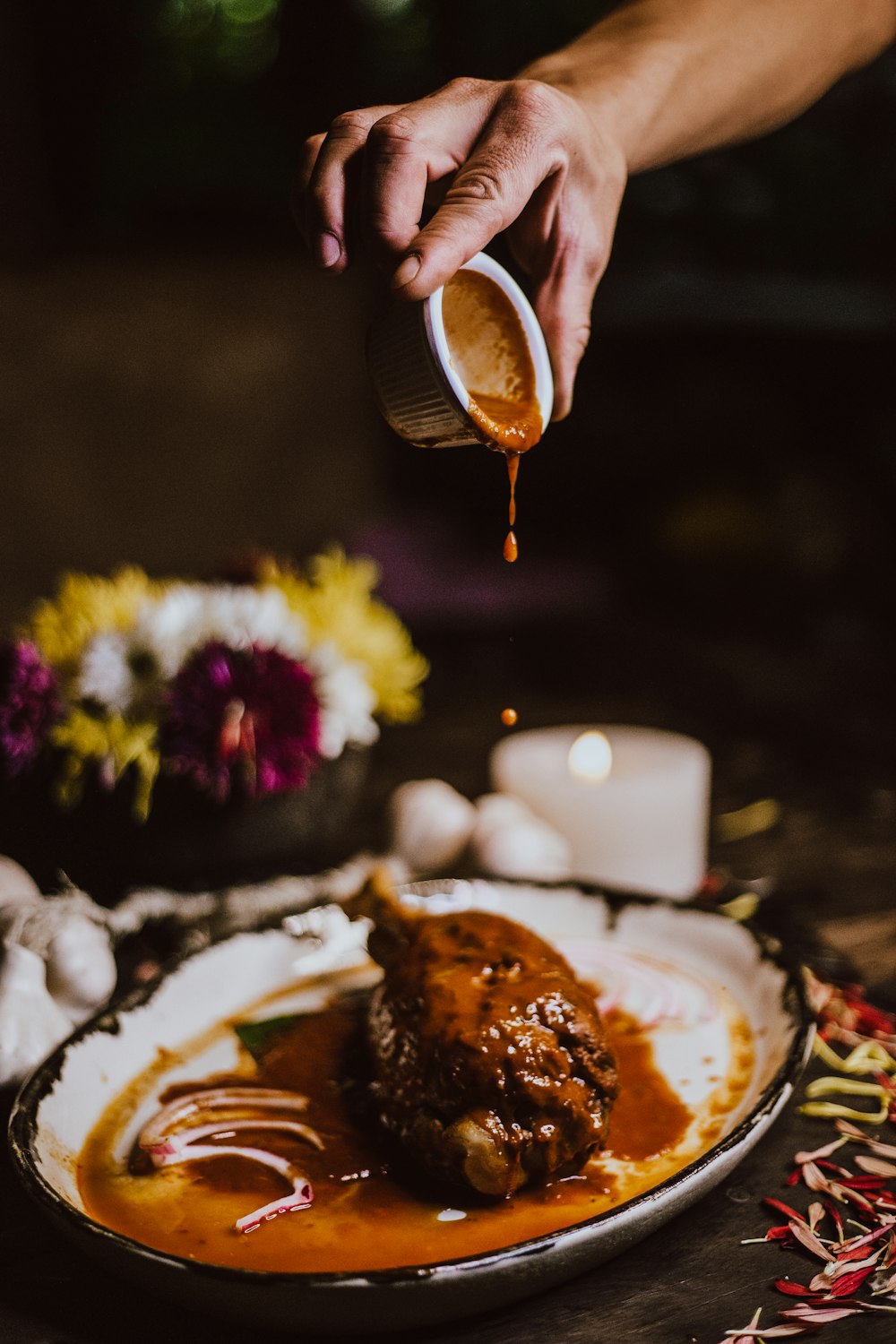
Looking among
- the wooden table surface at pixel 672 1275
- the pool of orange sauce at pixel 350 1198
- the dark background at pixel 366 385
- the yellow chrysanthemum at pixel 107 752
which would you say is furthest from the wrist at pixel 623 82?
the dark background at pixel 366 385

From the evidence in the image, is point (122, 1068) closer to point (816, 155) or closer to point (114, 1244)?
point (114, 1244)

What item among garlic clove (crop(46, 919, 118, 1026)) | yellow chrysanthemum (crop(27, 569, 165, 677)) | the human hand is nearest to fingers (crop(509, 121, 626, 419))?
the human hand

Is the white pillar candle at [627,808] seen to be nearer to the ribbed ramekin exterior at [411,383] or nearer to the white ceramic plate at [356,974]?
the white ceramic plate at [356,974]

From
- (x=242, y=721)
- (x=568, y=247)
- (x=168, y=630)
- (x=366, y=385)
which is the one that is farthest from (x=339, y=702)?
(x=366, y=385)

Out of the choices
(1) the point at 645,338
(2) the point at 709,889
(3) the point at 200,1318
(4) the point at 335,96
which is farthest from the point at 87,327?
(3) the point at 200,1318

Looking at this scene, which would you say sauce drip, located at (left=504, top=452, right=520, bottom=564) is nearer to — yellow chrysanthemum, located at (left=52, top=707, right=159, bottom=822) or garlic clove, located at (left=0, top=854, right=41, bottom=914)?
yellow chrysanthemum, located at (left=52, top=707, right=159, bottom=822)
